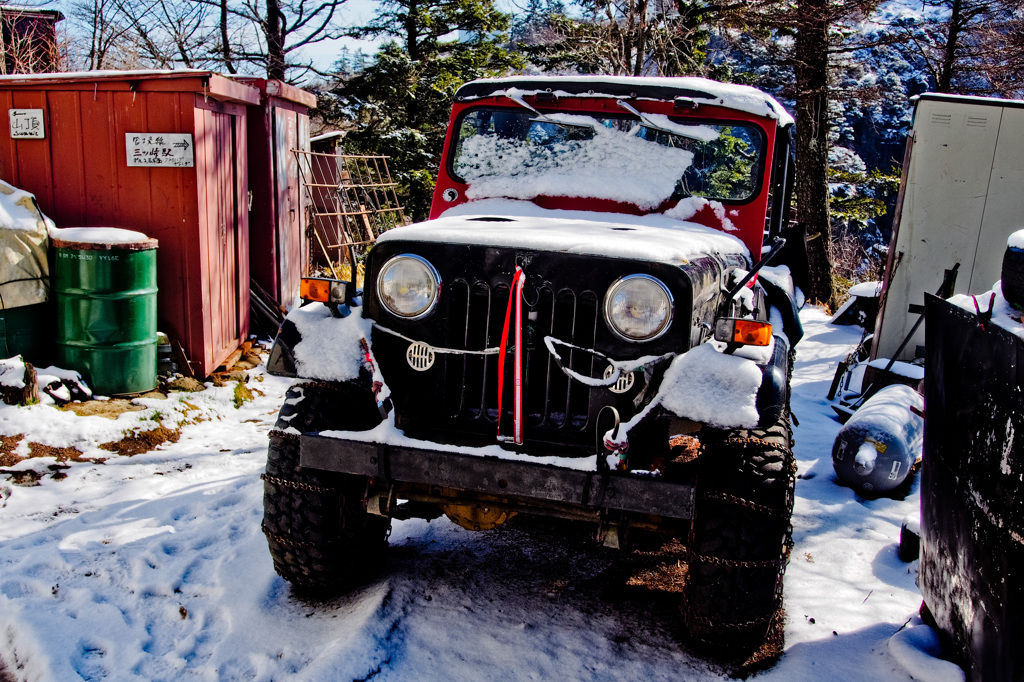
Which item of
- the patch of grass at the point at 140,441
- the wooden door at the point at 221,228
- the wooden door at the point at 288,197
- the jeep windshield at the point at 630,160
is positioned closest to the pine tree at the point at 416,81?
the wooden door at the point at 288,197

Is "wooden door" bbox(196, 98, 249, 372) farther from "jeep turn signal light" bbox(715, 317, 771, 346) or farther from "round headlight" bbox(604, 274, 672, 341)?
"jeep turn signal light" bbox(715, 317, 771, 346)

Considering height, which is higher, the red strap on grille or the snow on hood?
the snow on hood

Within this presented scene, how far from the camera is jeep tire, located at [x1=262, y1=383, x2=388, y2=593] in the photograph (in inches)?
125

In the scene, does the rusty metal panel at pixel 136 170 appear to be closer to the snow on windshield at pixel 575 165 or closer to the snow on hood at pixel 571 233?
the snow on windshield at pixel 575 165

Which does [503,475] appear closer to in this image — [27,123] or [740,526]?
[740,526]

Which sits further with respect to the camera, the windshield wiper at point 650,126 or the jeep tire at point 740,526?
the windshield wiper at point 650,126

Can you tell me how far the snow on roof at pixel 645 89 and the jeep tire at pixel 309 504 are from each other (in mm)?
2046

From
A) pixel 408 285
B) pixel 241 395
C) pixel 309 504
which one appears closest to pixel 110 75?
pixel 241 395

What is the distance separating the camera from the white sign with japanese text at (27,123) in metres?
6.19

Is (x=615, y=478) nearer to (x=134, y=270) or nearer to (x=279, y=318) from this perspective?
(x=134, y=270)

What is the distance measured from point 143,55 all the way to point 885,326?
16.4m

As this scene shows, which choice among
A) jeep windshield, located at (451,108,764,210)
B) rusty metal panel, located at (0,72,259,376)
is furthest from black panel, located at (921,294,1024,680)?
rusty metal panel, located at (0,72,259,376)

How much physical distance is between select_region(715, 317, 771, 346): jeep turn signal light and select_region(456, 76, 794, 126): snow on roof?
66.9 inches

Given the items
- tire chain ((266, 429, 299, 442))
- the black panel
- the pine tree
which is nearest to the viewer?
the black panel
